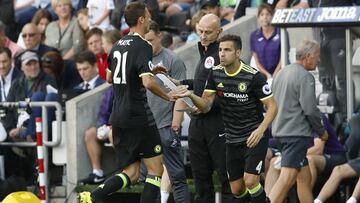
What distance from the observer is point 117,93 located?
45.4 feet

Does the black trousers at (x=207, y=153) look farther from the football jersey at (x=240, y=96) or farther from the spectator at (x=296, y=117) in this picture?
the spectator at (x=296, y=117)

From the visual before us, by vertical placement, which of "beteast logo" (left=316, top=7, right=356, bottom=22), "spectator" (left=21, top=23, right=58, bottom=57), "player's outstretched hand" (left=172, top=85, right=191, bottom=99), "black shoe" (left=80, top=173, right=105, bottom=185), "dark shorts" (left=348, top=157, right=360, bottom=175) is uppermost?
"beteast logo" (left=316, top=7, right=356, bottom=22)

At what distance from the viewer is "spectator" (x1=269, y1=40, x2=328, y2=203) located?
15.1 metres

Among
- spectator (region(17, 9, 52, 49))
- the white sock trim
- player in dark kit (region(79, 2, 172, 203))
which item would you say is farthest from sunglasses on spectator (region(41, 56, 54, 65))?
player in dark kit (region(79, 2, 172, 203))

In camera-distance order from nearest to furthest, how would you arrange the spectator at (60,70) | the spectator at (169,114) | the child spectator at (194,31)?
the spectator at (169,114) → the child spectator at (194,31) → the spectator at (60,70)

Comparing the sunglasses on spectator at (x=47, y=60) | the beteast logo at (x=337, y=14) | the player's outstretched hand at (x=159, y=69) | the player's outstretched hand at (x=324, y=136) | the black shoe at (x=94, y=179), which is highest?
the beteast logo at (x=337, y=14)

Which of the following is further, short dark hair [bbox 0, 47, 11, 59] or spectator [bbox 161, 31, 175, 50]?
short dark hair [bbox 0, 47, 11, 59]

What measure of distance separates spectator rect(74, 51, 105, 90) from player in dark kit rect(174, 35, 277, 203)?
415cm

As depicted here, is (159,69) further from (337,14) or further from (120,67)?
(337,14)

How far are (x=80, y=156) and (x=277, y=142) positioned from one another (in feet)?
9.98

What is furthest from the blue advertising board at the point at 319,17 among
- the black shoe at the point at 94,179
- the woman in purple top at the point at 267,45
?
the black shoe at the point at 94,179

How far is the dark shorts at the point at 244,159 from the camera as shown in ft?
46.0

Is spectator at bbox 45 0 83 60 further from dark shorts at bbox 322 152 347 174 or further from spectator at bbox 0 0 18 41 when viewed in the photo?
dark shorts at bbox 322 152 347 174

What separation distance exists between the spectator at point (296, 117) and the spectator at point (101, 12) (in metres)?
5.68
